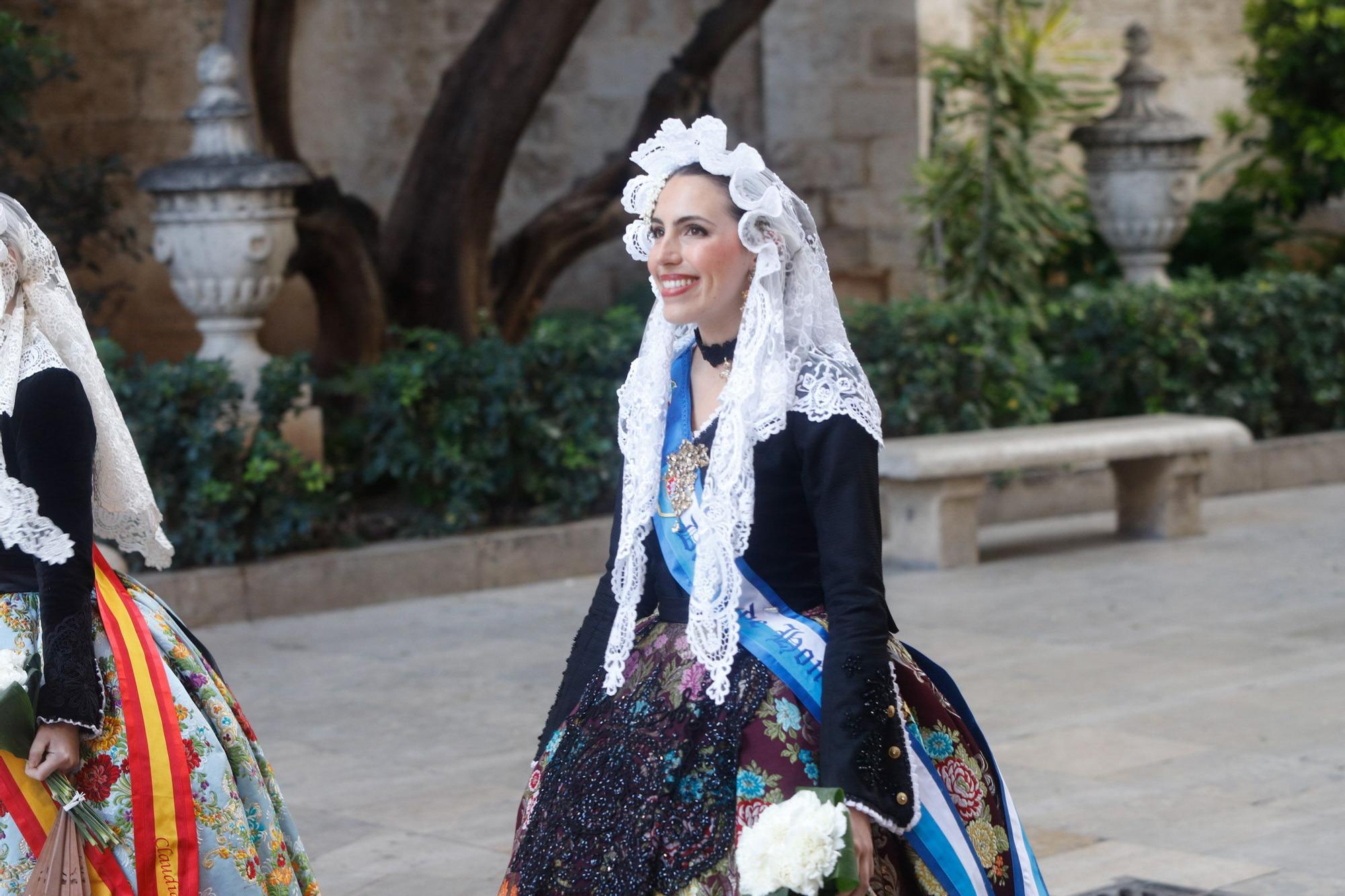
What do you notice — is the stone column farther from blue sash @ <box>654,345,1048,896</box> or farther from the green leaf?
blue sash @ <box>654,345,1048,896</box>

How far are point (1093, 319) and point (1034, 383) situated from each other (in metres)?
0.79

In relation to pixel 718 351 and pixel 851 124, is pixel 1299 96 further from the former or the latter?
pixel 718 351

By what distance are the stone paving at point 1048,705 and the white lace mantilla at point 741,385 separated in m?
1.63

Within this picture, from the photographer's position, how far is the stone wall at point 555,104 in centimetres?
1105

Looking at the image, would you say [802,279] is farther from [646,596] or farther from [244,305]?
[244,305]

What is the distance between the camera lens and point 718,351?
3.01 metres

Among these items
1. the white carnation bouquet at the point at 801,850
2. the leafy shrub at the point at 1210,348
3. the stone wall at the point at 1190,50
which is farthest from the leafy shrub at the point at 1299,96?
the white carnation bouquet at the point at 801,850

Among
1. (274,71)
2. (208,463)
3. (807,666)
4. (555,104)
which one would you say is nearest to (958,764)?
(807,666)

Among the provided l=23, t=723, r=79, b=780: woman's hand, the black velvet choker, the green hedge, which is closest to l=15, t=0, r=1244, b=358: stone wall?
the green hedge

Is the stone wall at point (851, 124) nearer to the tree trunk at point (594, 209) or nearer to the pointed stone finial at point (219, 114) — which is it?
the tree trunk at point (594, 209)

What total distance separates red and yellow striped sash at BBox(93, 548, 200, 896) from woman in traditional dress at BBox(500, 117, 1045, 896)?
64 centimetres

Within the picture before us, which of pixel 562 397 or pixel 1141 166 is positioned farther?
pixel 1141 166

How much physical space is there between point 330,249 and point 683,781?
21.4 feet

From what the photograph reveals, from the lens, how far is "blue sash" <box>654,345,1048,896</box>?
2777 millimetres
